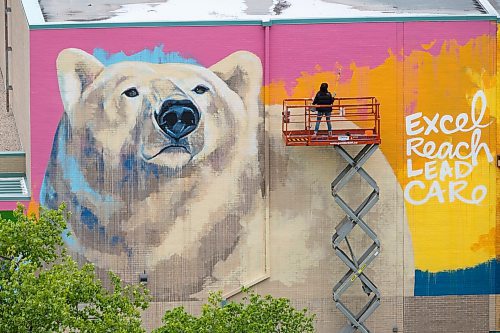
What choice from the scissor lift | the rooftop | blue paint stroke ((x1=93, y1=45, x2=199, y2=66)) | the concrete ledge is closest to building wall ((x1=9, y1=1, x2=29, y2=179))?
the concrete ledge

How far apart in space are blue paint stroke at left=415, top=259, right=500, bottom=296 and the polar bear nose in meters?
7.52

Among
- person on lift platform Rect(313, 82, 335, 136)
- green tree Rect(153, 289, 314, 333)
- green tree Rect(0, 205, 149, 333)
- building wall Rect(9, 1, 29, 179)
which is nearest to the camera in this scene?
green tree Rect(0, 205, 149, 333)

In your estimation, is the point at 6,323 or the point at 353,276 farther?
the point at 353,276

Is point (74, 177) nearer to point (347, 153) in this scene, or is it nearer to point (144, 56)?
point (144, 56)

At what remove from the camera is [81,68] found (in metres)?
37.8

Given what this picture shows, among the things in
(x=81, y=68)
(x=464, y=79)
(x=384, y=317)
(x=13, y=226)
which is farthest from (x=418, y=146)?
(x=13, y=226)

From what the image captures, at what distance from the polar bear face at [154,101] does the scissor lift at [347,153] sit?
138 cm

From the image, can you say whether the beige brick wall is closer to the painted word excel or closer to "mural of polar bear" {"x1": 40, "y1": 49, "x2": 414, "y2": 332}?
"mural of polar bear" {"x1": 40, "y1": 49, "x2": 414, "y2": 332}

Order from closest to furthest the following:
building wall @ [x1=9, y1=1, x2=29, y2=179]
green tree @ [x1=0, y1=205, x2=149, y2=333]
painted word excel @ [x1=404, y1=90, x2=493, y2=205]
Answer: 1. green tree @ [x1=0, y1=205, x2=149, y2=333]
2. painted word excel @ [x1=404, y1=90, x2=493, y2=205]
3. building wall @ [x1=9, y1=1, x2=29, y2=179]

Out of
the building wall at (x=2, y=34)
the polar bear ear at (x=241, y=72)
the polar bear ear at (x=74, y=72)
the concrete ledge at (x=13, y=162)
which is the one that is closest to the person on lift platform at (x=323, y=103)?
the polar bear ear at (x=241, y=72)

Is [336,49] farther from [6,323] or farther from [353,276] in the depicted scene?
[6,323]

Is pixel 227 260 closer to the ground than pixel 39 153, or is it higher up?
closer to the ground

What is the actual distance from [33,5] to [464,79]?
37.8 feet

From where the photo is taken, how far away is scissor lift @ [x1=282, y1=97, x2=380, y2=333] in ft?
123
